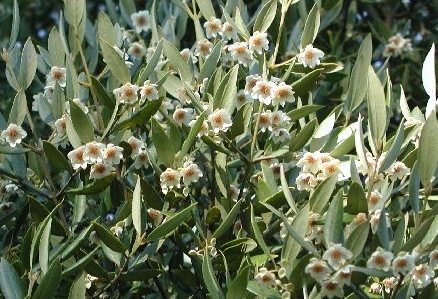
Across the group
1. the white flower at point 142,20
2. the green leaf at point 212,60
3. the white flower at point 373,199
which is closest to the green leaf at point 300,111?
the green leaf at point 212,60

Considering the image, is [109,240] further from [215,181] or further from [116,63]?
[116,63]

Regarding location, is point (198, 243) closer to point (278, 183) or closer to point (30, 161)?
point (278, 183)

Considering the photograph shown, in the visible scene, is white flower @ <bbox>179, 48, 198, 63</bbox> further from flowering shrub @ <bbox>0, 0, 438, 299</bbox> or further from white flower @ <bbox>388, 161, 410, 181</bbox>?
white flower @ <bbox>388, 161, 410, 181</bbox>

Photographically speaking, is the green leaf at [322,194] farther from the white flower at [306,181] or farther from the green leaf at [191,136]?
the green leaf at [191,136]

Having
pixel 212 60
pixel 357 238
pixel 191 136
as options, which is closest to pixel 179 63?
pixel 212 60

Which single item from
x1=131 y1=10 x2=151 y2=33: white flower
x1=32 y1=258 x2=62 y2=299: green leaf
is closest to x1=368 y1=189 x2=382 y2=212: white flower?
x1=32 y1=258 x2=62 y2=299: green leaf

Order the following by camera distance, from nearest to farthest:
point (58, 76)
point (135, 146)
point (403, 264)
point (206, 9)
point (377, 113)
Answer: point (403, 264) < point (377, 113) < point (135, 146) < point (58, 76) < point (206, 9)
